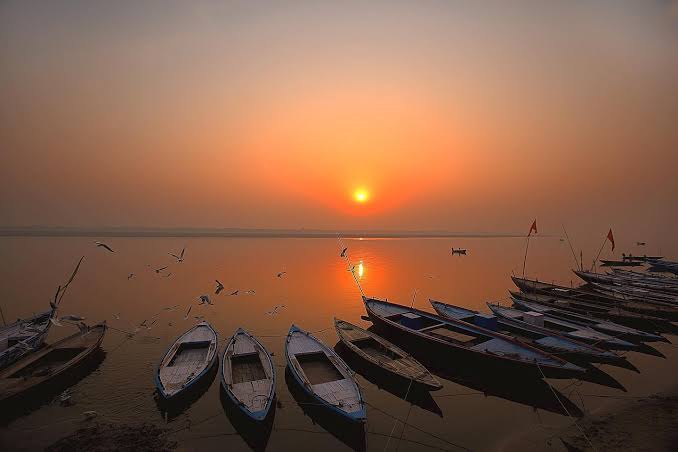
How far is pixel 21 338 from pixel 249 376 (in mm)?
17079

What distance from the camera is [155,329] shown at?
1177 inches

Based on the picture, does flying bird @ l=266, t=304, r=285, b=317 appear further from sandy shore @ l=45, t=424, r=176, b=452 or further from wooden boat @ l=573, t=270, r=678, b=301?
wooden boat @ l=573, t=270, r=678, b=301

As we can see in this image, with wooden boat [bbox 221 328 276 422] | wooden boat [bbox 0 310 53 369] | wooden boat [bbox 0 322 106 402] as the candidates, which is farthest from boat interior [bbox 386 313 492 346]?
wooden boat [bbox 0 310 53 369]

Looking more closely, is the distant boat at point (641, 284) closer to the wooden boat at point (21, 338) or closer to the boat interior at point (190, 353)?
the boat interior at point (190, 353)

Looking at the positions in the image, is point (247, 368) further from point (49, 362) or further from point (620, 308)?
point (620, 308)

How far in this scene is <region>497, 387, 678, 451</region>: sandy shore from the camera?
13.8m

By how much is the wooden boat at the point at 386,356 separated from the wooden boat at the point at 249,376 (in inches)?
239

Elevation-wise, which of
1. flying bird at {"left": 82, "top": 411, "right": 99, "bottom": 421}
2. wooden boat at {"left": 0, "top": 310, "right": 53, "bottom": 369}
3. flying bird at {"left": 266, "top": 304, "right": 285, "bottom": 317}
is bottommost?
flying bird at {"left": 266, "top": 304, "right": 285, "bottom": 317}

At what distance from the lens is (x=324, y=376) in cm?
1862

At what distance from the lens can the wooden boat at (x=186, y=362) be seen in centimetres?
1686

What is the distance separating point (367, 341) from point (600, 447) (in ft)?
44.0

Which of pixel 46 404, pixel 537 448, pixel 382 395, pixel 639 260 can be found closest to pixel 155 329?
pixel 46 404

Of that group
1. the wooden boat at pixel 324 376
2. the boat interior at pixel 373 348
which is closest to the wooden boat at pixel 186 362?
the wooden boat at pixel 324 376

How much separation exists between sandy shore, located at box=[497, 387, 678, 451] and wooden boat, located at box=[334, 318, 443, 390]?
4.45 m
